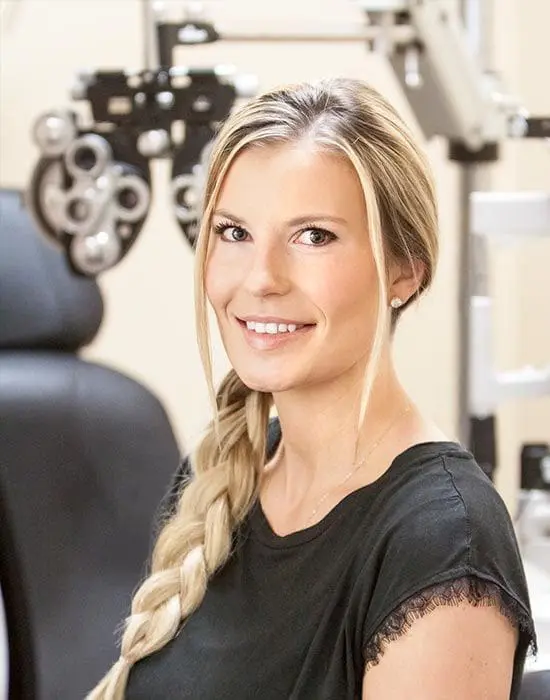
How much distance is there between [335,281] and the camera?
3.39ft

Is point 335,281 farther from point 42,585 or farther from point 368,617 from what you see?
point 42,585

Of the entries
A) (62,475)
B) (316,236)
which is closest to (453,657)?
(316,236)

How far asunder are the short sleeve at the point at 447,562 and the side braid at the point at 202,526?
27cm

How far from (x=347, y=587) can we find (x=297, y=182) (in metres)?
0.35

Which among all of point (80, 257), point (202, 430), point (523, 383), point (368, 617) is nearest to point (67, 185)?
point (80, 257)

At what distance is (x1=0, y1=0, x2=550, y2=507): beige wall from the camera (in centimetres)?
217

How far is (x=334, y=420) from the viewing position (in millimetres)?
1131

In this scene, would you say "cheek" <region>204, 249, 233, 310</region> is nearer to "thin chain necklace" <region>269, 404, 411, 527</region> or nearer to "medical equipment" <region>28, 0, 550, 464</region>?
"thin chain necklace" <region>269, 404, 411, 527</region>

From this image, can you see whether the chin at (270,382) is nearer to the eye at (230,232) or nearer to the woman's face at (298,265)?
the woman's face at (298,265)

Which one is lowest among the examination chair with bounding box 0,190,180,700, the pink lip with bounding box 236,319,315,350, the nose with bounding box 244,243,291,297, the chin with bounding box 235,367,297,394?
the examination chair with bounding box 0,190,180,700

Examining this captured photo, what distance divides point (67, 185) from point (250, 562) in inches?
30.0

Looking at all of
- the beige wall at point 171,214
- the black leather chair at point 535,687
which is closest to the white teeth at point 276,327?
the black leather chair at point 535,687

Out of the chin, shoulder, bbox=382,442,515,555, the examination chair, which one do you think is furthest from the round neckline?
the examination chair

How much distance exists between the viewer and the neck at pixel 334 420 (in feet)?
3.62
